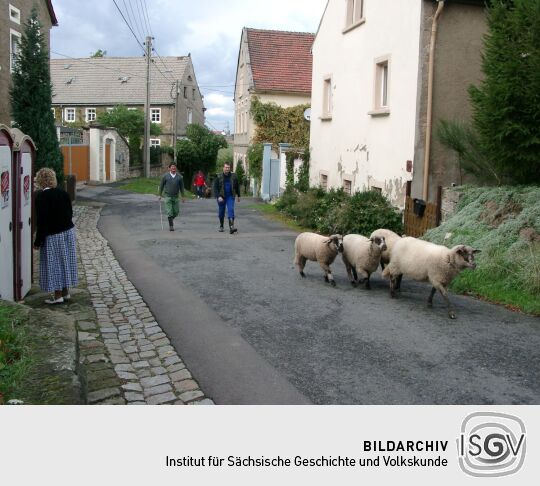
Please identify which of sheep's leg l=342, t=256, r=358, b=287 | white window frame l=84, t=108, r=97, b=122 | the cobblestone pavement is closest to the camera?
the cobblestone pavement

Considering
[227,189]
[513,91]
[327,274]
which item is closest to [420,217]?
[513,91]

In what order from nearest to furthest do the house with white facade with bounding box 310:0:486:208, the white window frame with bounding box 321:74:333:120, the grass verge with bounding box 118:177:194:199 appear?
the house with white facade with bounding box 310:0:486:208 → the white window frame with bounding box 321:74:333:120 → the grass verge with bounding box 118:177:194:199

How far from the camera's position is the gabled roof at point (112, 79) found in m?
63.7

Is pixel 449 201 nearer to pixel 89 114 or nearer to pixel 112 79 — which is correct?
pixel 89 114

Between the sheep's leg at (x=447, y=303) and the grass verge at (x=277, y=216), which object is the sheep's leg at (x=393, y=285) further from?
the grass verge at (x=277, y=216)

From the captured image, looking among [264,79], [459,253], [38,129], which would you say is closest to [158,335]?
[459,253]

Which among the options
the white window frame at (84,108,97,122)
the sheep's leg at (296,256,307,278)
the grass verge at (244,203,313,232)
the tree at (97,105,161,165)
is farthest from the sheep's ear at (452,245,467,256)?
the white window frame at (84,108,97,122)

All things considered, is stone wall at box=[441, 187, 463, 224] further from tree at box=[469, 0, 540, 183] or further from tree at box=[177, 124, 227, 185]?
tree at box=[177, 124, 227, 185]

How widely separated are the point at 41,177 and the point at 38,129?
Answer: 13630 mm

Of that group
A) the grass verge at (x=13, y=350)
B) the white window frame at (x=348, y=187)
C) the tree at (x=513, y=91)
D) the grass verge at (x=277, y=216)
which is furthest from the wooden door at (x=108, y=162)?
the grass verge at (x=13, y=350)

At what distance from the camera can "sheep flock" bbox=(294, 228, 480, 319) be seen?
902 cm

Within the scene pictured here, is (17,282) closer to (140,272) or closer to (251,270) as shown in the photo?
(140,272)

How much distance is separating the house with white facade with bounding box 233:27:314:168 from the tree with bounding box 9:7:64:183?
61.1 ft

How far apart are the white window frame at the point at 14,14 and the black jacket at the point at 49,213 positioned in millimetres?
20047
